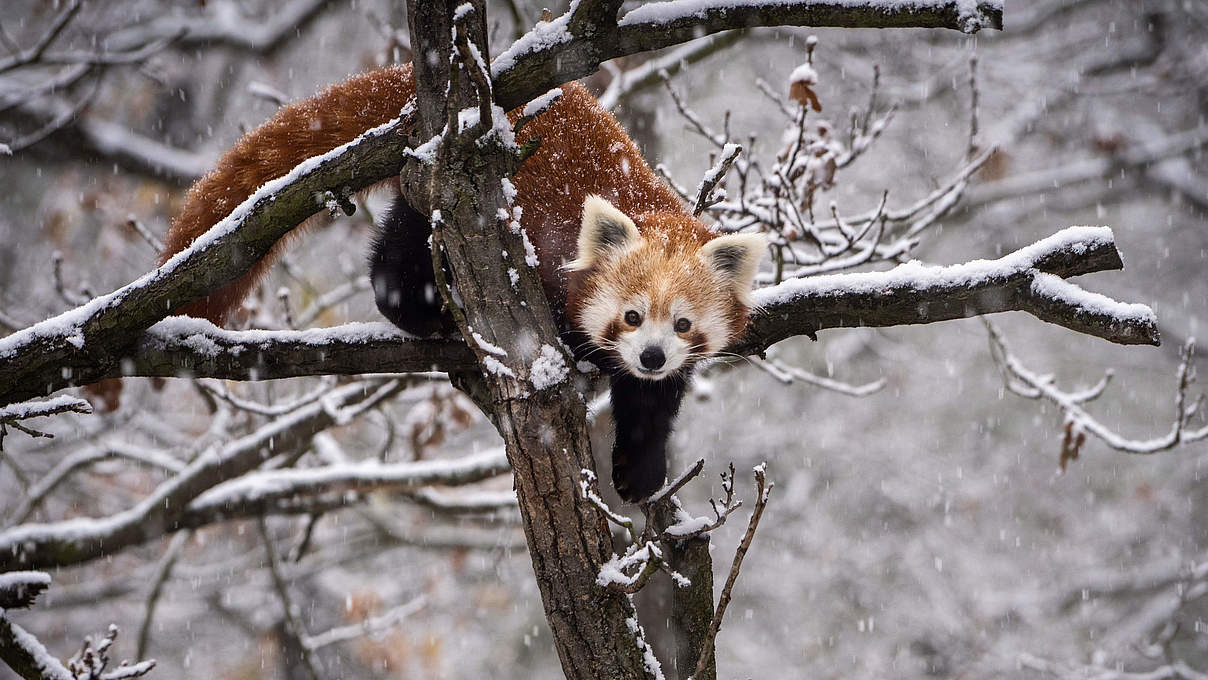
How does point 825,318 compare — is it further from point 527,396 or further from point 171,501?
point 171,501

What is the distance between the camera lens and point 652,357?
307cm

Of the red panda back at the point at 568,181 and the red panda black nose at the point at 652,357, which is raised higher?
the red panda back at the point at 568,181

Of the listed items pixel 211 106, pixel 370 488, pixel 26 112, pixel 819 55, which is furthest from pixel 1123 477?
pixel 26 112

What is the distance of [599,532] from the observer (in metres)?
2.33

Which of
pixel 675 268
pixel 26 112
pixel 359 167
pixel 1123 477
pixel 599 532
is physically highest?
pixel 26 112

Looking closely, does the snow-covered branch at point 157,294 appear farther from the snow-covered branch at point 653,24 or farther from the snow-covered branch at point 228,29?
the snow-covered branch at point 228,29

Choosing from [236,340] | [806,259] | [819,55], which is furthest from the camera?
[819,55]

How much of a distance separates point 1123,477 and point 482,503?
10.4m

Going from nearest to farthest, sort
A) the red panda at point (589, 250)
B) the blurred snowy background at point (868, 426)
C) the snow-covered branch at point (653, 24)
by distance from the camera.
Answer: the snow-covered branch at point (653, 24), the red panda at point (589, 250), the blurred snowy background at point (868, 426)

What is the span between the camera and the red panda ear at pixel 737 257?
3299 millimetres

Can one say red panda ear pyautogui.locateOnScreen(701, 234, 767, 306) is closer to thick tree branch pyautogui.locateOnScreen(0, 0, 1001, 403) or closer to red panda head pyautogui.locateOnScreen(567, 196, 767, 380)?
red panda head pyautogui.locateOnScreen(567, 196, 767, 380)

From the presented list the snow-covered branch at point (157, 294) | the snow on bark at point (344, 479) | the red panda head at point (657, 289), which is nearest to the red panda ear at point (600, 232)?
the red panda head at point (657, 289)

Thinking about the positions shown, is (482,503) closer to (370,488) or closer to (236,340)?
(370,488)

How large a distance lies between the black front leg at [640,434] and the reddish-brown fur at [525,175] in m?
0.47
